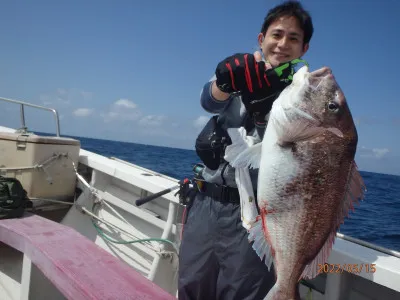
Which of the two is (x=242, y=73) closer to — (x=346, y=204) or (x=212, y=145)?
(x=212, y=145)

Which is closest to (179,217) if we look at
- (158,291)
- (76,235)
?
(76,235)

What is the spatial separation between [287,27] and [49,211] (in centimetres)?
386

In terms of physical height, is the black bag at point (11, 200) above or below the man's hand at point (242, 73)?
below

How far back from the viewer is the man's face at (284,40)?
6.93 ft

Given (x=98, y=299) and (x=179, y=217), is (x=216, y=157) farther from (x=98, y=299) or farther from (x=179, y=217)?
(x=179, y=217)

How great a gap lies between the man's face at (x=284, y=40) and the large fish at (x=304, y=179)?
1.18 ft

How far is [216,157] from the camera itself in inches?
83.6

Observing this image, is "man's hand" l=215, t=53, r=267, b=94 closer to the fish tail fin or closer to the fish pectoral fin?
the fish tail fin

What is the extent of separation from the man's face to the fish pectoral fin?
3.89 ft

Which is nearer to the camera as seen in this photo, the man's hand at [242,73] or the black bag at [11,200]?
→ the man's hand at [242,73]

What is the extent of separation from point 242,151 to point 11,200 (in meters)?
2.51
